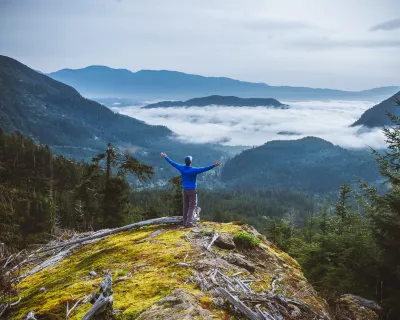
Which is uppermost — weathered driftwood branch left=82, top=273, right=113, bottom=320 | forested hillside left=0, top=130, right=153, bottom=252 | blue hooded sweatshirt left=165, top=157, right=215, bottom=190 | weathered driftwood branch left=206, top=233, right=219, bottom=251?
blue hooded sweatshirt left=165, top=157, right=215, bottom=190

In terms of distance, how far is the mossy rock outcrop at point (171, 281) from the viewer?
6.38 metres

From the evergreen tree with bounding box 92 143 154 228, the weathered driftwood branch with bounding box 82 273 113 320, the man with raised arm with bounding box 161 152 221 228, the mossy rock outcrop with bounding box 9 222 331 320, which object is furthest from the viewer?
the evergreen tree with bounding box 92 143 154 228

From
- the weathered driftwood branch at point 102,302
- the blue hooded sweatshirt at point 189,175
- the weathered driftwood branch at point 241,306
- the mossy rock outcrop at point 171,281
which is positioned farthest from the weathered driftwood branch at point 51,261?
the weathered driftwood branch at point 241,306

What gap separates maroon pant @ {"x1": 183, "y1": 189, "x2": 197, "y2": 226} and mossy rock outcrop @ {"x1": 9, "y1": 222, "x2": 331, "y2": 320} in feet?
3.10

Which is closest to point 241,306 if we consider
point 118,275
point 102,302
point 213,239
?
point 102,302

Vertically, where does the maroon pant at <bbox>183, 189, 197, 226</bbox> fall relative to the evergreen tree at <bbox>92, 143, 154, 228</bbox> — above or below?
above

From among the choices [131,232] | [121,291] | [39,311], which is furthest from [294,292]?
[131,232]

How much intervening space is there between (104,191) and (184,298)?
29155mm

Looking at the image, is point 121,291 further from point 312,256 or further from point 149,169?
point 149,169

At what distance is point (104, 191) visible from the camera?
34.1 metres

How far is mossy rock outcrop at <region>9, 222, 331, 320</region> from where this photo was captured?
6.38 meters

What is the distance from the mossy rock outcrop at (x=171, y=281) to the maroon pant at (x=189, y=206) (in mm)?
944

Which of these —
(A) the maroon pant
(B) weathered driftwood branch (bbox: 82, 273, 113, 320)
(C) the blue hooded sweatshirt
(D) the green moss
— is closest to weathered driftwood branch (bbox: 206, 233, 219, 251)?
(D) the green moss

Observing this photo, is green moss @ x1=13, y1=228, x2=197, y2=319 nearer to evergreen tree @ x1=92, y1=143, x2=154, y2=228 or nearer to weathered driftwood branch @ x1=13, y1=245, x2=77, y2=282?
weathered driftwood branch @ x1=13, y1=245, x2=77, y2=282
